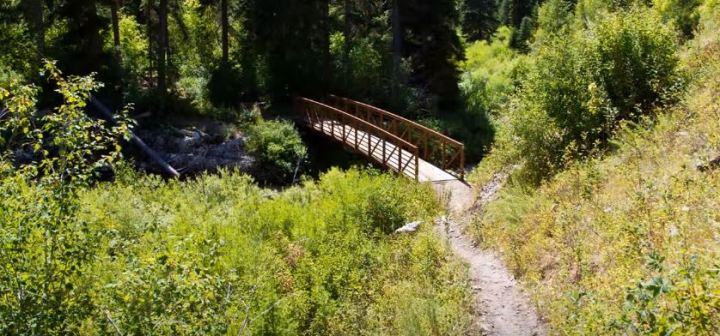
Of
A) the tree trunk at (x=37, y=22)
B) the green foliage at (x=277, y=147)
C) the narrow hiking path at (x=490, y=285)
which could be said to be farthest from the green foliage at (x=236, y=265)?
the tree trunk at (x=37, y=22)

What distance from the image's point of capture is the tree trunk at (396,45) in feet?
87.5

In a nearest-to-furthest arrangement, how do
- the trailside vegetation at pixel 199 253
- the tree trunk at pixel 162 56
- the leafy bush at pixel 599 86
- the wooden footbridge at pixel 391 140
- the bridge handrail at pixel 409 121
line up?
the trailside vegetation at pixel 199 253 → the leafy bush at pixel 599 86 → the bridge handrail at pixel 409 121 → the wooden footbridge at pixel 391 140 → the tree trunk at pixel 162 56

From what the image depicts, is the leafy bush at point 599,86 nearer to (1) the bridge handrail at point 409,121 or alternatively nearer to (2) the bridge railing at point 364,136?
(1) the bridge handrail at point 409,121

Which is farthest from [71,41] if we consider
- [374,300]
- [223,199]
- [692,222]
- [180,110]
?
[692,222]

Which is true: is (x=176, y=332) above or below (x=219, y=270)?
above

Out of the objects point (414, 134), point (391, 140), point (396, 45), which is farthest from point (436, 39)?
point (391, 140)

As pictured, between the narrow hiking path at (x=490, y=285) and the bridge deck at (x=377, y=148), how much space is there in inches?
101

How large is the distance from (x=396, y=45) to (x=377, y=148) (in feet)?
35.3

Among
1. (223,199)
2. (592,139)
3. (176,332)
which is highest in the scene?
(592,139)

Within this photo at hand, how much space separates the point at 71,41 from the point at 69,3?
1608 mm

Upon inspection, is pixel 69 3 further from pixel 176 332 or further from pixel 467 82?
pixel 176 332

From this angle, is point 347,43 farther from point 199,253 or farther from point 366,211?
point 199,253

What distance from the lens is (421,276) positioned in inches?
350

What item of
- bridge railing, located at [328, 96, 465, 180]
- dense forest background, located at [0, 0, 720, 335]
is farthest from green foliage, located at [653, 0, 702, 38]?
bridge railing, located at [328, 96, 465, 180]
